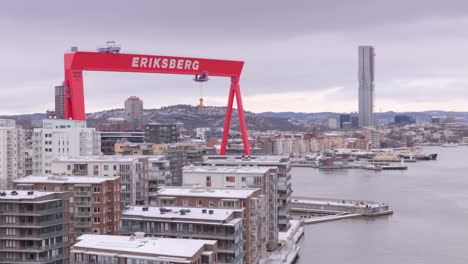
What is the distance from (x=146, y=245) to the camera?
966 cm

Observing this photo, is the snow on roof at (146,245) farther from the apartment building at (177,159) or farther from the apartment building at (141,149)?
the apartment building at (141,149)

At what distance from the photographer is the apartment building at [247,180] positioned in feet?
49.9

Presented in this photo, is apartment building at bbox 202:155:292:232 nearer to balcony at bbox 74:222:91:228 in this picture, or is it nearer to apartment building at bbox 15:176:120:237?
apartment building at bbox 15:176:120:237

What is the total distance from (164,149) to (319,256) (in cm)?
1352

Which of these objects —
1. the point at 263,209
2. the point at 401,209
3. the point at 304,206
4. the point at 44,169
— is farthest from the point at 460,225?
the point at 44,169

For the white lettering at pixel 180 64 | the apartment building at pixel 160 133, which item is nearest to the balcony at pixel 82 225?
the white lettering at pixel 180 64

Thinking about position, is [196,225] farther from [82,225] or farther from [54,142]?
[54,142]

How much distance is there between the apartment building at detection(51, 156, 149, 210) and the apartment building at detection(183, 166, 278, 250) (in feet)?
3.59

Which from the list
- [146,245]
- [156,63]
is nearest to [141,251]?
[146,245]

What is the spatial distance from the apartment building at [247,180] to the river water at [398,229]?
44.8 inches

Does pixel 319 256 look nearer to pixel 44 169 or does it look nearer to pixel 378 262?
pixel 378 262

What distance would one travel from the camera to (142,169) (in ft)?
53.6

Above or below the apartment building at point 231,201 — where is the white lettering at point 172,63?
above

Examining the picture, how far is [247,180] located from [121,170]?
9.69 ft
